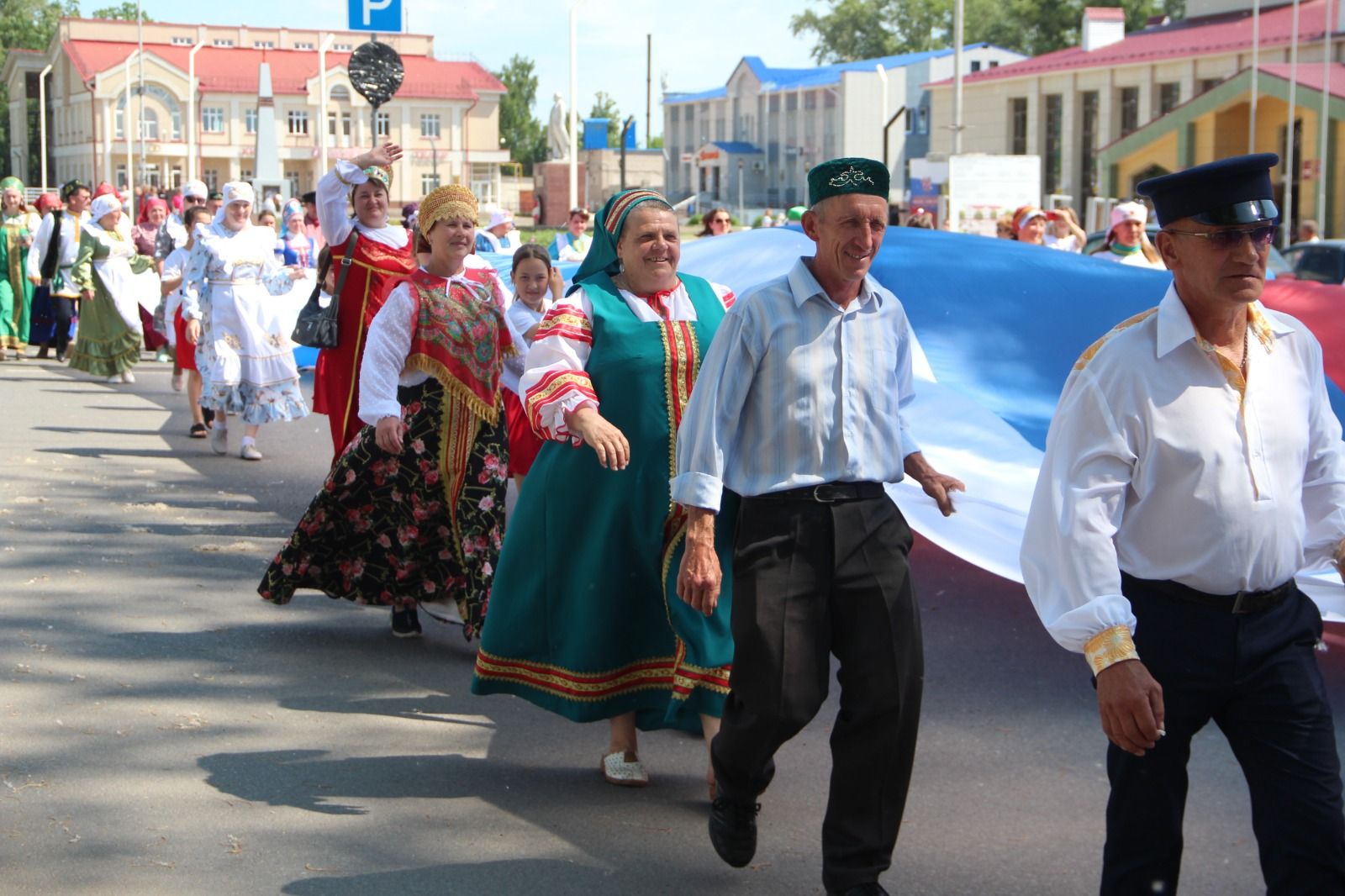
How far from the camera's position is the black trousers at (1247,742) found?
3443 millimetres

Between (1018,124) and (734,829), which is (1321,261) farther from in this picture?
(1018,124)

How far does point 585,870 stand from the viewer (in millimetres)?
4777

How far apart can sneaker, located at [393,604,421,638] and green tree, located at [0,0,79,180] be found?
112 meters

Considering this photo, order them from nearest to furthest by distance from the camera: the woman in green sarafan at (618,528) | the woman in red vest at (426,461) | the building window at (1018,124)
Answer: the woman in green sarafan at (618,528) → the woman in red vest at (426,461) → the building window at (1018,124)

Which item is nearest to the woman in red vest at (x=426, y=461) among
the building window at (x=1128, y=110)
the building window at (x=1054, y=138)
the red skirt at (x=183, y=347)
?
the red skirt at (x=183, y=347)

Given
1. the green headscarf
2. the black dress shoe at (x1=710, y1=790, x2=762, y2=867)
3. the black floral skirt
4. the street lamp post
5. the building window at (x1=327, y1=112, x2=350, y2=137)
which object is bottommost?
the black dress shoe at (x1=710, y1=790, x2=762, y2=867)

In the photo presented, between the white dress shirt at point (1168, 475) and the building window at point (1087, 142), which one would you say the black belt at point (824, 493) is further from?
the building window at point (1087, 142)

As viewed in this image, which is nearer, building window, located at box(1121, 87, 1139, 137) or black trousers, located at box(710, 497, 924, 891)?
black trousers, located at box(710, 497, 924, 891)

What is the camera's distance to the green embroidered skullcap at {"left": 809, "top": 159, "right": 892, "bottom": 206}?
14.5 ft

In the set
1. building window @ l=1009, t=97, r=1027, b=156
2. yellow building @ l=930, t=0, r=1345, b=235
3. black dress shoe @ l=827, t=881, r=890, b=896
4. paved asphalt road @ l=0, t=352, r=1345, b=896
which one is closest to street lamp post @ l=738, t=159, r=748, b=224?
yellow building @ l=930, t=0, r=1345, b=235

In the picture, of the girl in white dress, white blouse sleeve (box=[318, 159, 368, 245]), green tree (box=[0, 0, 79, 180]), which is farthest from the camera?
green tree (box=[0, 0, 79, 180])

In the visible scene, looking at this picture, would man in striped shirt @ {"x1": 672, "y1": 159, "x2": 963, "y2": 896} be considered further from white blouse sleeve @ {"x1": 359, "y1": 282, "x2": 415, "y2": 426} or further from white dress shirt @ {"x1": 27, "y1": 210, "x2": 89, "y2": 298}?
white dress shirt @ {"x1": 27, "y1": 210, "x2": 89, "y2": 298}

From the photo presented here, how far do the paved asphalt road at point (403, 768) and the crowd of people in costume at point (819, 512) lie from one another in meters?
0.31

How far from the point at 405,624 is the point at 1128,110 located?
49.7 m
